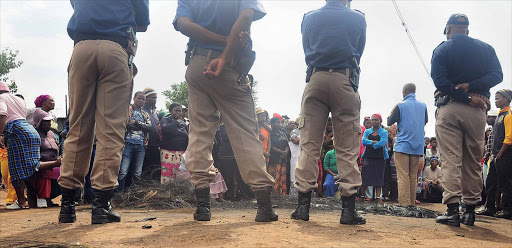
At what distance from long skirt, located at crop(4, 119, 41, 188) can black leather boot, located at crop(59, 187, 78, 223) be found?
3.26 meters

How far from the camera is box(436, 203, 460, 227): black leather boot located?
14.4 ft

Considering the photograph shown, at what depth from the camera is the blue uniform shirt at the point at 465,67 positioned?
458 cm

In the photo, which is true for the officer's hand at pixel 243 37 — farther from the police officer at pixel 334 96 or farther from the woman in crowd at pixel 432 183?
the woman in crowd at pixel 432 183

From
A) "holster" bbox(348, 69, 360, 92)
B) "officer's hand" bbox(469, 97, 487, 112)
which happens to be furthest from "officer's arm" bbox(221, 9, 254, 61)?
"officer's hand" bbox(469, 97, 487, 112)

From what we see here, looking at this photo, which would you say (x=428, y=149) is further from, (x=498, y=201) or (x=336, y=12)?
(x=336, y=12)

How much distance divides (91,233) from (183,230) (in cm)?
60

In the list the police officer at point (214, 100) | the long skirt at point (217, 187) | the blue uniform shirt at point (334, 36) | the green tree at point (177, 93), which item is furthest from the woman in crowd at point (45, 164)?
the green tree at point (177, 93)

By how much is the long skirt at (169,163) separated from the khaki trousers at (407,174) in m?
3.64

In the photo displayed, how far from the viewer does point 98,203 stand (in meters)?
3.59

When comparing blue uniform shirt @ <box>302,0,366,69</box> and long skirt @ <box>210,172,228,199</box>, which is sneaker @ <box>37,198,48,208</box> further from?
blue uniform shirt @ <box>302,0,366,69</box>

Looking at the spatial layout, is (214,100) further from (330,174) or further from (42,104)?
(330,174)

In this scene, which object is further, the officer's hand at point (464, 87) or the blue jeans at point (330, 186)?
the blue jeans at point (330, 186)

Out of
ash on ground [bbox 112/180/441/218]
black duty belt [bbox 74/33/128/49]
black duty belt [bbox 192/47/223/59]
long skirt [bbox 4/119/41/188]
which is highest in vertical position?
black duty belt [bbox 74/33/128/49]

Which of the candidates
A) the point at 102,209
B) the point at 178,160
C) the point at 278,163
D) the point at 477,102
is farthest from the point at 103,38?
the point at 278,163
